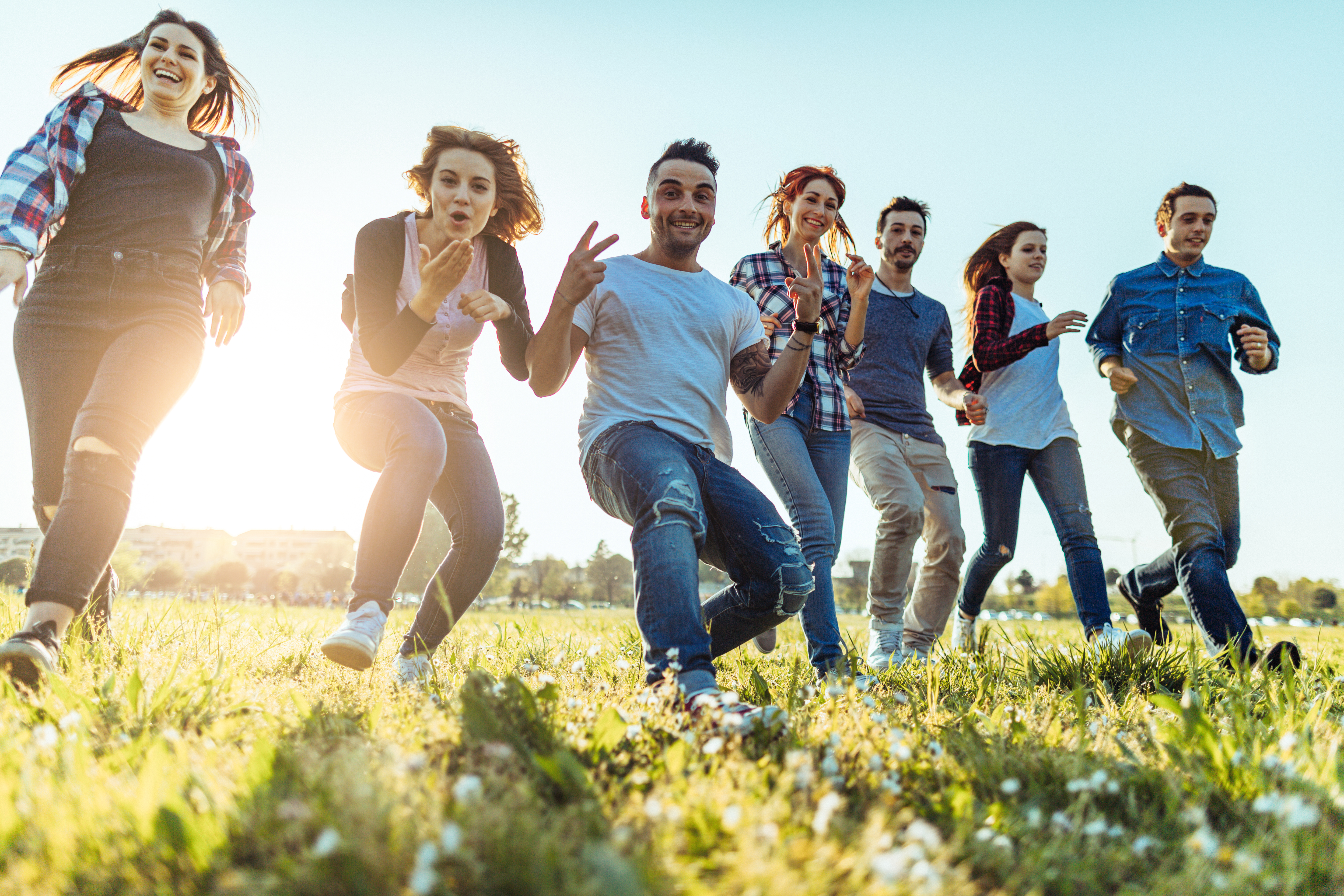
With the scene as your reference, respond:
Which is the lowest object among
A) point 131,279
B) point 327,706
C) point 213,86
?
point 327,706

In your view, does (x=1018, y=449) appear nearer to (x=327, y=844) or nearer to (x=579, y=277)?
(x=579, y=277)

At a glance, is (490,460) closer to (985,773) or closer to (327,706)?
(327,706)

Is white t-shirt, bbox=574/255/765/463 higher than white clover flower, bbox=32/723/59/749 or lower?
higher

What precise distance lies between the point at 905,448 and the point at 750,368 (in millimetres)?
1763

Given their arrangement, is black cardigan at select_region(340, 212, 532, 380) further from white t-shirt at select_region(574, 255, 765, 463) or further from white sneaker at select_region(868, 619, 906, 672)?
white sneaker at select_region(868, 619, 906, 672)

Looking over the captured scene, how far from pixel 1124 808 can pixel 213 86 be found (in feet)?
16.2

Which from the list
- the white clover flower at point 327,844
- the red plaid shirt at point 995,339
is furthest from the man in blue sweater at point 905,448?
the white clover flower at point 327,844

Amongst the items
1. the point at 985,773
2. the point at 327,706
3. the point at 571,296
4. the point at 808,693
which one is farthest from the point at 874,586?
the point at 327,706

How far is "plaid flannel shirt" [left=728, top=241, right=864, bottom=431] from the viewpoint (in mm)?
4879

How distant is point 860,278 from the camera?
15.6 ft

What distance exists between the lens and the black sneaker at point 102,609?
3688 mm

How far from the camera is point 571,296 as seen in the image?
3.50 metres

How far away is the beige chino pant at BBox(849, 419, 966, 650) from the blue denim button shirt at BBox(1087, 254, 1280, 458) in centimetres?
123

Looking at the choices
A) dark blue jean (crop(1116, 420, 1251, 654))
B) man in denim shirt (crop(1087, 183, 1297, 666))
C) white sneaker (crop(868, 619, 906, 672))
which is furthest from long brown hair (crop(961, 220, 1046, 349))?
white sneaker (crop(868, 619, 906, 672))
